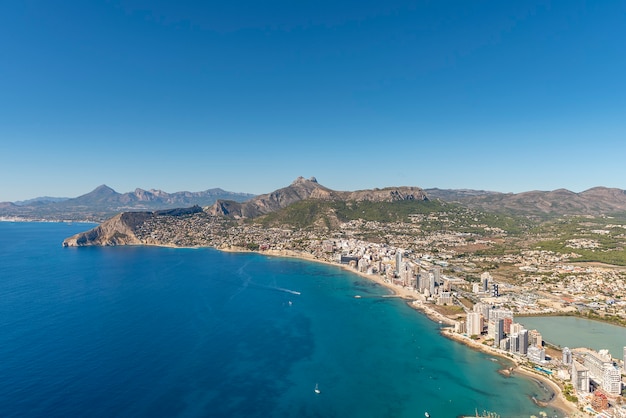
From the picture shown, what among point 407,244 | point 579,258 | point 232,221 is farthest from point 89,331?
point 232,221

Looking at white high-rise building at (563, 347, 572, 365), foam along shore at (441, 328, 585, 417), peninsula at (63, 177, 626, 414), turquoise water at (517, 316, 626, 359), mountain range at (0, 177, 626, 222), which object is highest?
mountain range at (0, 177, 626, 222)

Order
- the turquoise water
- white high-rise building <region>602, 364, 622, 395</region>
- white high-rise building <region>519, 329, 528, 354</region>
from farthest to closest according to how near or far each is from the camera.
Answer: the turquoise water
white high-rise building <region>519, 329, 528, 354</region>
white high-rise building <region>602, 364, 622, 395</region>

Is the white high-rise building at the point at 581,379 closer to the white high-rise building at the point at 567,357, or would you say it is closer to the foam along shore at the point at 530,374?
the foam along shore at the point at 530,374

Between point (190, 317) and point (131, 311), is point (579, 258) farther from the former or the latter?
point (131, 311)

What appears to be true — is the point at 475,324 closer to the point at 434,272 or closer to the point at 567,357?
the point at 567,357

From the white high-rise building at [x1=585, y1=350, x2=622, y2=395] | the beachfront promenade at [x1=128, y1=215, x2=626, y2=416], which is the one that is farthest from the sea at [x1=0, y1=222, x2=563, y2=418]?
the white high-rise building at [x1=585, y1=350, x2=622, y2=395]

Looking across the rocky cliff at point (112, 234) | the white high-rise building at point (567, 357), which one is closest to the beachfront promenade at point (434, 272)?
the white high-rise building at point (567, 357)

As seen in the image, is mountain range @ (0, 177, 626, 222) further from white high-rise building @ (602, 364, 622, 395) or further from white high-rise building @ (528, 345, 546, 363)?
white high-rise building @ (602, 364, 622, 395)

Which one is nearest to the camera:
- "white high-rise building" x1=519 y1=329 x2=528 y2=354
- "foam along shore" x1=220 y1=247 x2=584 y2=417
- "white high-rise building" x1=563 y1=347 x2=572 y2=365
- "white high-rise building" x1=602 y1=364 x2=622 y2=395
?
"foam along shore" x1=220 y1=247 x2=584 y2=417
